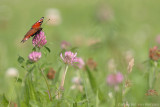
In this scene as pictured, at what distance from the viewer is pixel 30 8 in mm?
12617

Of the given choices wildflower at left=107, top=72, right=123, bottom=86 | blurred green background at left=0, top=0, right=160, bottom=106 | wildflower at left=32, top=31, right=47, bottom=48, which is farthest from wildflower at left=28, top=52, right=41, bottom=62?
blurred green background at left=0, top=0, right=160, bottom=106

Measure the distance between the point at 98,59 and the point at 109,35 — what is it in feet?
3.80

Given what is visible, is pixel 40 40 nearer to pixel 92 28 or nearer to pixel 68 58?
pixel 68 58

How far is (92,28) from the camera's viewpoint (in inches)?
272

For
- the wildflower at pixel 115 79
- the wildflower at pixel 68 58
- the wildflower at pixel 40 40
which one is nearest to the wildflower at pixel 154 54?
the wildflower at pixel 115 79

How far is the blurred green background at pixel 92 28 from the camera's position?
5.23m

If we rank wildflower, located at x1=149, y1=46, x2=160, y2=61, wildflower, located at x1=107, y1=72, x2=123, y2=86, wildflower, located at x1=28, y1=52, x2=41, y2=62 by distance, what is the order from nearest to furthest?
wildflower, located at x1=28, y1=52, x2=41, y2=62 < wildflower, located at x1=149, y1=46, x2=160, y2=61 < wildflower, located at x1=107, y1=72, x2=123, y2=86

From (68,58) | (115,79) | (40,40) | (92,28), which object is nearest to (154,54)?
(115,79)

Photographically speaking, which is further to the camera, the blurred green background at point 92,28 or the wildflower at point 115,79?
the blurred green background at point 92,28

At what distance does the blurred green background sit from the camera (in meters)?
5.23

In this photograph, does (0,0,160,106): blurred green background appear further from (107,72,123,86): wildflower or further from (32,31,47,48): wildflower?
(32,31,47,48): wildflower

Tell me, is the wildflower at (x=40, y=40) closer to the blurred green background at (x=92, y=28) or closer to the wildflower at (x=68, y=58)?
the wildflower at (x=68, y=58)

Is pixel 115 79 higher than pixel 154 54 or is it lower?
lower

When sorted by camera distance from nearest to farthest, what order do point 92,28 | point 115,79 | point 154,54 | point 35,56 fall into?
point 35,56, point 154,54, point 115,79, point 92,28
